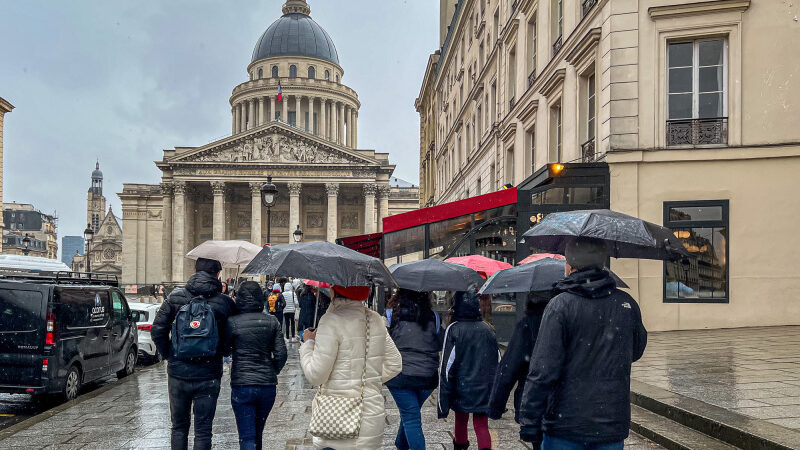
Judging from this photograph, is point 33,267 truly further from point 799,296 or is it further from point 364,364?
point 799,296

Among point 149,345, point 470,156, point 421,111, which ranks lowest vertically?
point 149,345

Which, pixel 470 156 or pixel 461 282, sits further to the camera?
pixel 470 156

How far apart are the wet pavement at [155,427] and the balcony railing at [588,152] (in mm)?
7497

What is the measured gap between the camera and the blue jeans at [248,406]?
506cm

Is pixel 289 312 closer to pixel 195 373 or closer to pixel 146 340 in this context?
pixel 146 340

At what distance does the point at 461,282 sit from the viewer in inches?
245

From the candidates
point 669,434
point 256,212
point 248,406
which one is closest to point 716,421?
point 669,434

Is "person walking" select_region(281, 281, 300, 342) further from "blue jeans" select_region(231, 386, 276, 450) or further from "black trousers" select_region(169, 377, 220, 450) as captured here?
"blue jeans" select_region(231, 386, 276, 450)

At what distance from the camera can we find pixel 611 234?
3805mm

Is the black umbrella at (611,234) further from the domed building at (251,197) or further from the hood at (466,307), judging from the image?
the domed building at (251,197)

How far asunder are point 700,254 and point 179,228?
210 feet

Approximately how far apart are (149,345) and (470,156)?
1799 cm

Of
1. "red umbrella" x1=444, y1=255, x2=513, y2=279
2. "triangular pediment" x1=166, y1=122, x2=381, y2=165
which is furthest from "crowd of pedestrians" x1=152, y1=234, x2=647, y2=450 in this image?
"triangular pediment" x1=166, y1=122, x2=381, y2=165

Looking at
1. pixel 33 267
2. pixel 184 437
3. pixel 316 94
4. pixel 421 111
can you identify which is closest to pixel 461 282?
pixel 184 437
